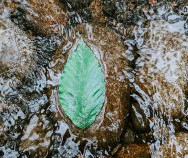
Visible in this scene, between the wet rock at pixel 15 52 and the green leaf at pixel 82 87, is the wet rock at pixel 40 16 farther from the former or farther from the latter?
the green leaf at pixel 82 87

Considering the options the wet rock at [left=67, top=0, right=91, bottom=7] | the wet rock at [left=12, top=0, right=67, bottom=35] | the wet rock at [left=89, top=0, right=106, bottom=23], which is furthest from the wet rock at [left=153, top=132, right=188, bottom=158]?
the wet rock at [left=67, top=0, right=91, bottom=7]

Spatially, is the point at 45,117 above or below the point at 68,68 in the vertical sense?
below

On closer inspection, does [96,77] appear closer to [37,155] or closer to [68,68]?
[68,68]

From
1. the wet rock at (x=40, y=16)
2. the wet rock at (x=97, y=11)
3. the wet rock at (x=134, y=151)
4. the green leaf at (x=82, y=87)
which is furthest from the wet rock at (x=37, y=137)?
the wet rock at (x=97, y=11)

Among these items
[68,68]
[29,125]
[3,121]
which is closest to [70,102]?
[68,68]

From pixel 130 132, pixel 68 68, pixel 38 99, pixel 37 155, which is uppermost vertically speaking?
pixel 68 68

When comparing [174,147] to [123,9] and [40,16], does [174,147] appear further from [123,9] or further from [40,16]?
[40,16]

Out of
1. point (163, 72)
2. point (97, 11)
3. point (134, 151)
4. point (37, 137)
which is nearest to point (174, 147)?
point (134, 151)
